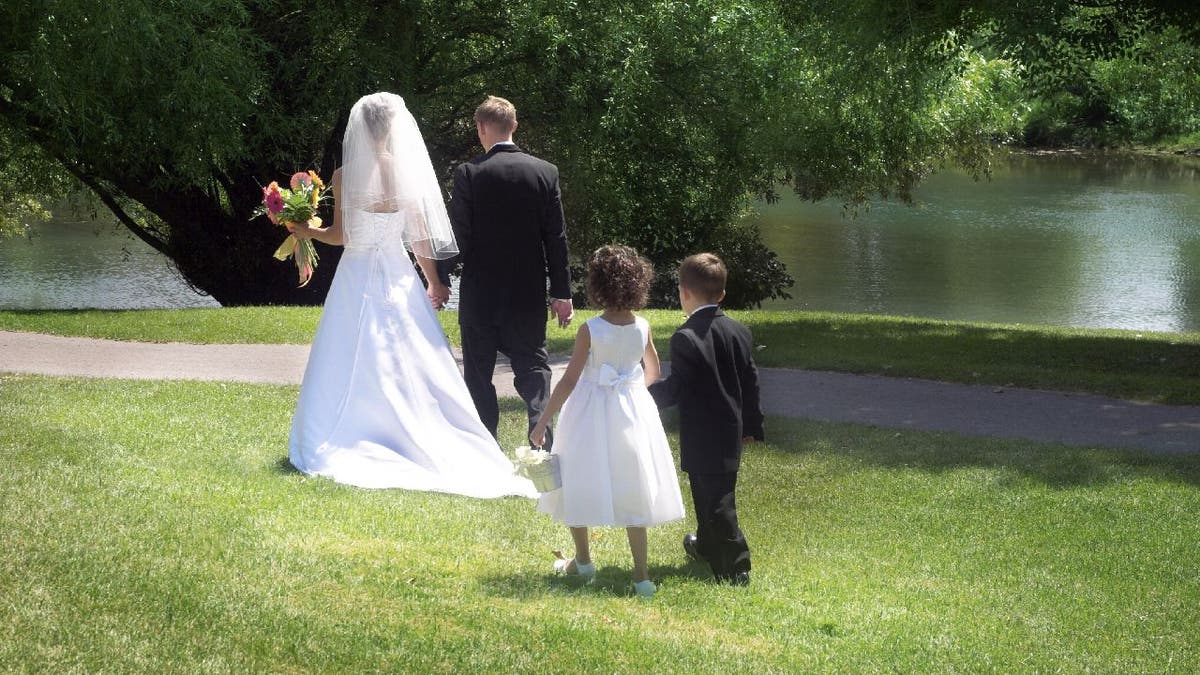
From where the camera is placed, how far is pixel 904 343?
1528 cm

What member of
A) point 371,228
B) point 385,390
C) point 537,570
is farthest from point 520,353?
point 537,570

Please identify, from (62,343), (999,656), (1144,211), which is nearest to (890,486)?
(999,656)

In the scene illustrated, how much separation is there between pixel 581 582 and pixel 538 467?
675 mm

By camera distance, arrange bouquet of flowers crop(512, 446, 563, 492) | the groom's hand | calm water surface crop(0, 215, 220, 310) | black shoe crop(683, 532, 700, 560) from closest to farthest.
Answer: bouquet of flowers crop(512, 446, 563, 492)
black shoe crop(683, 532, 700, 560)
the groom's hand
calm water surface crop(0, 215, 220, 310)

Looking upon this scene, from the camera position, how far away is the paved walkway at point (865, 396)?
10.6 m

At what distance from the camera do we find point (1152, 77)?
18234 millimetres

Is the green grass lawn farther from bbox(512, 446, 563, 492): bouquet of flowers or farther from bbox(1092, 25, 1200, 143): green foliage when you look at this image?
bbox(1092, 25, 1200, 143): green foliage

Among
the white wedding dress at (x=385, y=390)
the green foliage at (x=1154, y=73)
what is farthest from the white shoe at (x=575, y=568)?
the green foliage at (x=1154, y=73)

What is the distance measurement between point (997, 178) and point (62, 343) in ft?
151

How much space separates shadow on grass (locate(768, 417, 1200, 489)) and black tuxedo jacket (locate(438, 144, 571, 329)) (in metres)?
2.57

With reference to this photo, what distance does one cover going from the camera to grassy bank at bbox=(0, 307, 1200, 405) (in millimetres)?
12719

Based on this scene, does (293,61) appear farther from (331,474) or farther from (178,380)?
(331,474)

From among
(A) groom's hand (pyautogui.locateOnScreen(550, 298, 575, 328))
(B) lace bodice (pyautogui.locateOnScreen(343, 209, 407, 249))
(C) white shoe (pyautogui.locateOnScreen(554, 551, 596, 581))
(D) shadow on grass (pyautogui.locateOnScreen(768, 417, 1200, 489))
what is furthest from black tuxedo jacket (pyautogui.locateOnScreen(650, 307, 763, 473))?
(D) shadow on grass (pyautogui.locateOnScreen(768, 417, 1200, 489))

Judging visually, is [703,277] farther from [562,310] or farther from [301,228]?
[301,228]
